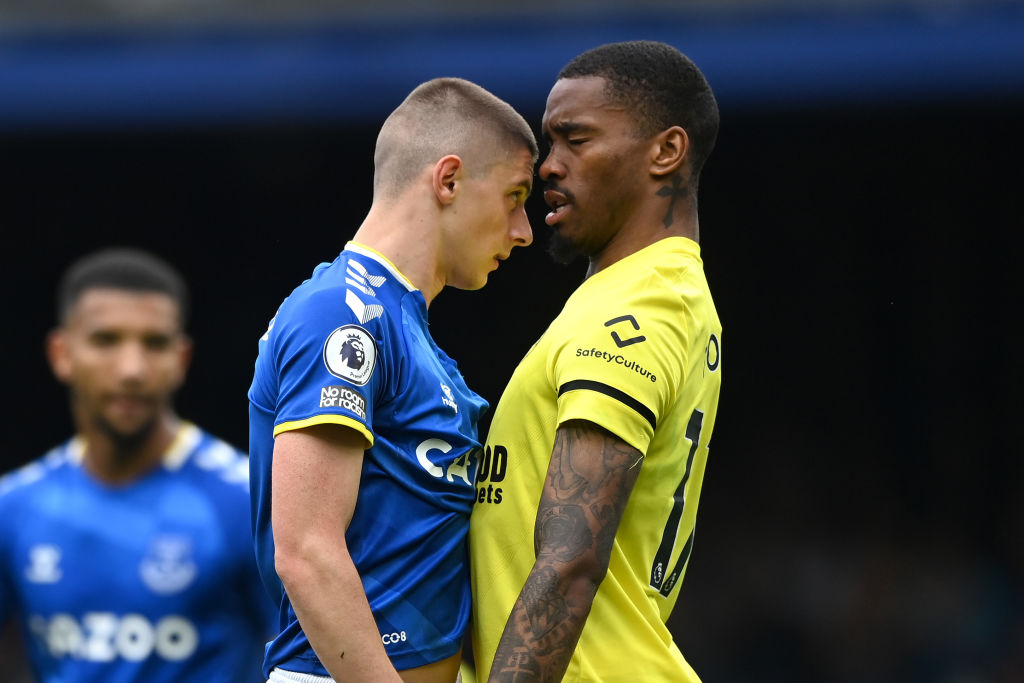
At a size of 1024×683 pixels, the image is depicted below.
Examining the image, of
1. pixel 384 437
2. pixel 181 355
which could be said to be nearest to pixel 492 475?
pixel 384 437

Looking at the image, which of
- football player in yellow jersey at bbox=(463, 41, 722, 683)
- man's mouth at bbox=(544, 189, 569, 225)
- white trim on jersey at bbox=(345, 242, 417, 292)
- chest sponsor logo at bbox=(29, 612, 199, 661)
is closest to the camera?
football player in yellow jersey at bbox=(463, 41, 722, 683)

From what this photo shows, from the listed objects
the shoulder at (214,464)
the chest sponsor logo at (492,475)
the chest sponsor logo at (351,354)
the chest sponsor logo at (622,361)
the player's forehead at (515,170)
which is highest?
the player's forehead at (515,170)

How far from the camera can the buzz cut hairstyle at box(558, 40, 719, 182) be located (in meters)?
3.20

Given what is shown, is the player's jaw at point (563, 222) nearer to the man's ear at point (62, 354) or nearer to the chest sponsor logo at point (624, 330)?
the chest sponsor logo at point (624, 330)

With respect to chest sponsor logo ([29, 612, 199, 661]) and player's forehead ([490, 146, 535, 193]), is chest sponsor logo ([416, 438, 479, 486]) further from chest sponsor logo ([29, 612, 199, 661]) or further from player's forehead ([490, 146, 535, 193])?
chest sponsor logo ([29, 612, 199, 661])

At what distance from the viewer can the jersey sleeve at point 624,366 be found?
280 cm

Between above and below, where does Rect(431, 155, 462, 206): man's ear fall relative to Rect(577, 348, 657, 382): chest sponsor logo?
above

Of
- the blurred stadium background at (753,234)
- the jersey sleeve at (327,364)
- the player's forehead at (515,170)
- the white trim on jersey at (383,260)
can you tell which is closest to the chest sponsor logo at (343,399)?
the jersey sleeve at (327,364)

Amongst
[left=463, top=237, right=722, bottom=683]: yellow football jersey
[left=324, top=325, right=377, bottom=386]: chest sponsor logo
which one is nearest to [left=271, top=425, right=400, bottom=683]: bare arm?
[left=324, top=325, right=377, bottom=386]: chest sponsor logo

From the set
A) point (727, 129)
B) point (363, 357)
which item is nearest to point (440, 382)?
point (363, 357)

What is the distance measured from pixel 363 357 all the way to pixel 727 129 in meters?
6.78

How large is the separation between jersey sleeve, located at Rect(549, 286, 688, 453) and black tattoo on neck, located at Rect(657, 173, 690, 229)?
33 cm

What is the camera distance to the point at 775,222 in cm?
1009

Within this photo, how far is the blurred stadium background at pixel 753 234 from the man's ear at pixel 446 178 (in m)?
5.16
